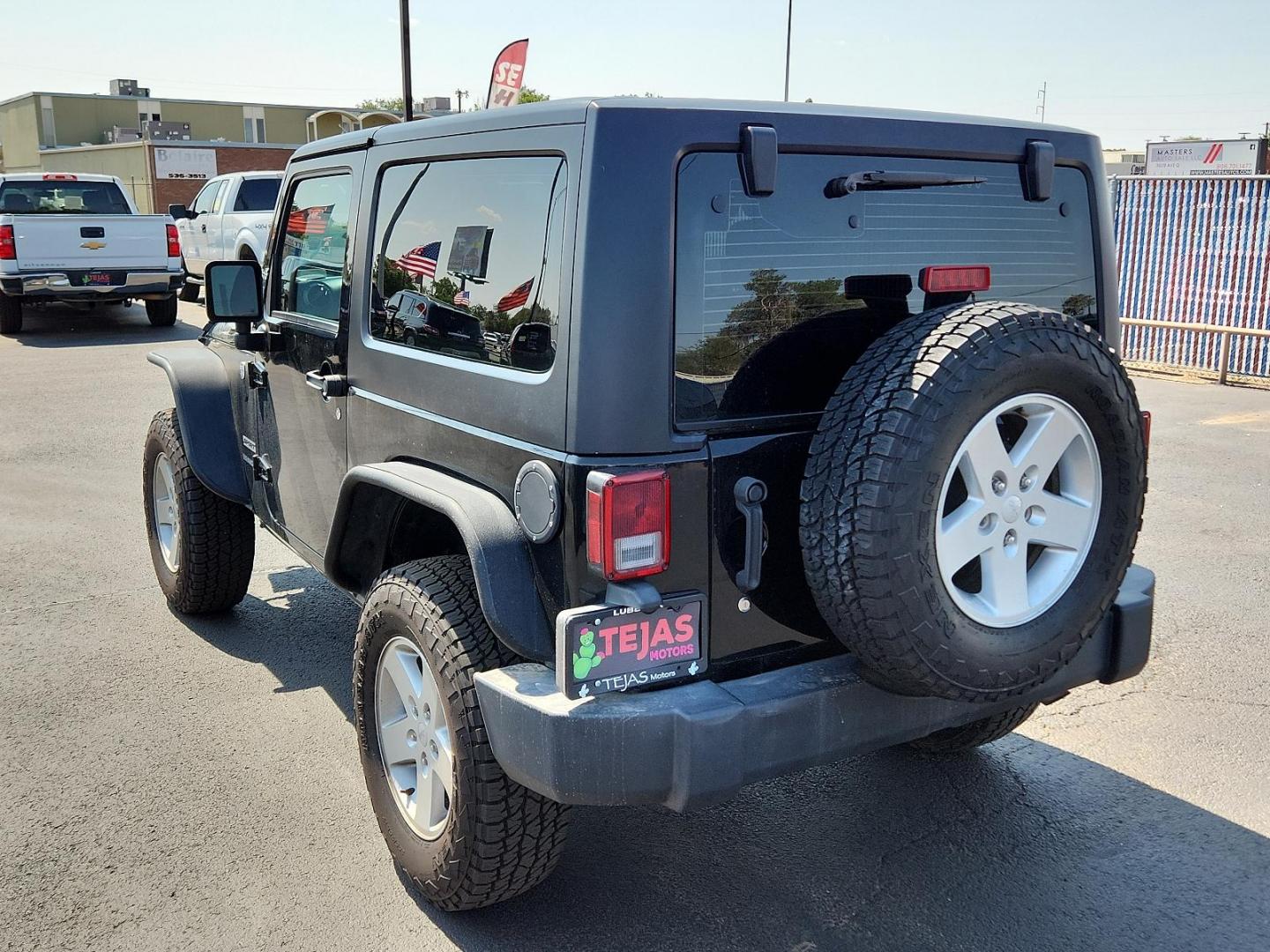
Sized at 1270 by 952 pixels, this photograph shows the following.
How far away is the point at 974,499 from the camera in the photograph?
2604 millimetres

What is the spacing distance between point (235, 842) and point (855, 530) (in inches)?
82.9

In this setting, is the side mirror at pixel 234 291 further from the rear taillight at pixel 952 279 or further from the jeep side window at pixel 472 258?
the rear taillight at pixel 952 279

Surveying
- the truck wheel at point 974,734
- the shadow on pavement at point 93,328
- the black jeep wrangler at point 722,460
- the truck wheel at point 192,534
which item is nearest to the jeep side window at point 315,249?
the black jeep wrangler at point 722,460

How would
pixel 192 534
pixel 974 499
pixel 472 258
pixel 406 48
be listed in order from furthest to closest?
1. pixel 406 48
2. pixel 192 534
3. pixel 472 258
4. pixel 974 499

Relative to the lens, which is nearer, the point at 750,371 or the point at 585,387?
the point at 585,387

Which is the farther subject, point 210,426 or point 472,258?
point 210,426

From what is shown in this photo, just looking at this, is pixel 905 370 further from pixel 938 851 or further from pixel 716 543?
pixel 938 851

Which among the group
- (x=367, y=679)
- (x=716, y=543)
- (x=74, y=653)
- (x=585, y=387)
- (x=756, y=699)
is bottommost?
(x=74, y=653)

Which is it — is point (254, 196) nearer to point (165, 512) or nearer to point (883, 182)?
point (165, 512)

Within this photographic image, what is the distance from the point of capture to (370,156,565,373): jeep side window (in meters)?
2.70

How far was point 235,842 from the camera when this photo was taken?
3.40 metres

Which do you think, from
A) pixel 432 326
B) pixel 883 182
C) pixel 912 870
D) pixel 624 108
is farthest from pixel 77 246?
pixel 912 870

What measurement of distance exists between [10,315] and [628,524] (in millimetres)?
15632

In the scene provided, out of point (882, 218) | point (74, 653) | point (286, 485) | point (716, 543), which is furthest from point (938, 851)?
point (74, 653)
